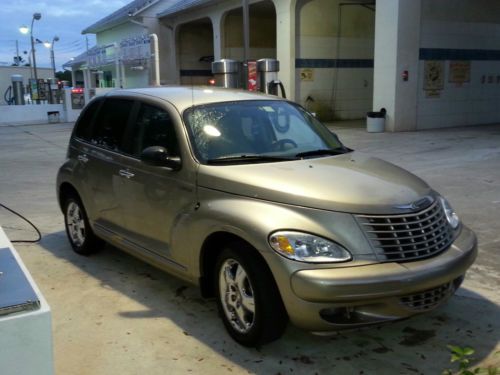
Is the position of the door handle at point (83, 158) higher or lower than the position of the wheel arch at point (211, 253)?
higher

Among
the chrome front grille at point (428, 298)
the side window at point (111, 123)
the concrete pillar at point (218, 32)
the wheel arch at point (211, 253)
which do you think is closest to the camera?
the chrome front grille at point (428, 298)

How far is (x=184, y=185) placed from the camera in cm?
406

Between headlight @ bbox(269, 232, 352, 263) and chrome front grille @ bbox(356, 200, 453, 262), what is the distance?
0.23 meters

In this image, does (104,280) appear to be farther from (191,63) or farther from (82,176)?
(191,63)

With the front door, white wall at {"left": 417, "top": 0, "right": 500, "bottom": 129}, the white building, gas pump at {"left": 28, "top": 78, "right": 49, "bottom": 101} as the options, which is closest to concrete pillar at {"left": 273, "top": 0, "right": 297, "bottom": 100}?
the white building

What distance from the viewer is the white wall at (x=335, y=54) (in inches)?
835

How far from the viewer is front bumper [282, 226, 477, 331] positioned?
3115mm

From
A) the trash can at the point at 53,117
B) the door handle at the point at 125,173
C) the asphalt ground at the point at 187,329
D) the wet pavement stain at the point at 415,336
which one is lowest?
the wet pavement stain at the point at 415,336

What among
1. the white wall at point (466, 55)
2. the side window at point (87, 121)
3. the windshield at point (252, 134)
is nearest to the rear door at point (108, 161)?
the side window at point (87, 121)

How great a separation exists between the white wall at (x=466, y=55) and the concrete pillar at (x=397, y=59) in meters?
0.43

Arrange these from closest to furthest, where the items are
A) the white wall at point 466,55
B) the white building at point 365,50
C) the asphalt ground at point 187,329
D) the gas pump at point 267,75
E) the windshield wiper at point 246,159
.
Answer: the asphalt ground at point 187,329 < the windshield wiper at point 246,159 < the gas pump at point 267,75 < the white building at point 365,50 < the white wall at point 466,55

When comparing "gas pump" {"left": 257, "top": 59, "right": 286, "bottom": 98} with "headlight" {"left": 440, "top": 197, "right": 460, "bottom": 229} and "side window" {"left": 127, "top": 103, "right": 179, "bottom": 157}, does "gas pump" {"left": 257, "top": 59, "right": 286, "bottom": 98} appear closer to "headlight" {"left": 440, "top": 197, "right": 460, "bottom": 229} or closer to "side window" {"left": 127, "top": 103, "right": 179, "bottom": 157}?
"side window" {"left": 127, "top": 103, "right": 179, "bottom": 157}

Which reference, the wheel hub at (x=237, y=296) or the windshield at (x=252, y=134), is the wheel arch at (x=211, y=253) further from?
the windshield at (x=252, y=134)

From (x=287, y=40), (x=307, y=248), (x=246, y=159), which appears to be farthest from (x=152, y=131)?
(x=287, y=40)
